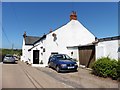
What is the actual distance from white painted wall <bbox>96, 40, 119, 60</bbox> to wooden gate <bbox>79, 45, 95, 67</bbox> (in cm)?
131

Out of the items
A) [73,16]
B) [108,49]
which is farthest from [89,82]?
[73,16]

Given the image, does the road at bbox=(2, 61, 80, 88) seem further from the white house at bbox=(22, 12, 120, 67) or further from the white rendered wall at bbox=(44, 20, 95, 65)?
the white rendered wall at bbox=(44, 20, 95, 65)

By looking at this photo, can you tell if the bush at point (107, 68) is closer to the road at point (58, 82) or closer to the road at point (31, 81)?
the road at point (58, 82)

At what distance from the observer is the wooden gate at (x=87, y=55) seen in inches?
682

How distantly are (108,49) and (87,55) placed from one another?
3944 millimetres

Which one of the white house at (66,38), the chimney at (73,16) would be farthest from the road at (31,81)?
the chimney at (73,16)

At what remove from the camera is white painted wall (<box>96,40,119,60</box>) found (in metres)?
13.8

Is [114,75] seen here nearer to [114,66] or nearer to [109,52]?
[114,66]

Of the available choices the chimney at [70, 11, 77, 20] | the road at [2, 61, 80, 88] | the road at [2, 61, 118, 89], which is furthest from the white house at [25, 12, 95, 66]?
the road at [2, 61, 118, 89]

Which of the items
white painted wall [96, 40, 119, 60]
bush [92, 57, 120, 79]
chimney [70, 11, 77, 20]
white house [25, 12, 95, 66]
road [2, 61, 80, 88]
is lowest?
road [2, 61, 80, 88]

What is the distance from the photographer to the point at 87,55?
1841cm

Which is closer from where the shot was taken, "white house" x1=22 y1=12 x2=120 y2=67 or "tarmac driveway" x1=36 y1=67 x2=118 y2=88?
"tarmac driveway" x1=36 y1=67 x2=118 y2=88

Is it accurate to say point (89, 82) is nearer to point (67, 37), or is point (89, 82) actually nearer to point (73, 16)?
point (67, 37)

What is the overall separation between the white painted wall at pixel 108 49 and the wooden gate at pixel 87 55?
51.6 inches
